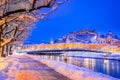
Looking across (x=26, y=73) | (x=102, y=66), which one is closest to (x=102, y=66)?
(x=102, y=66)

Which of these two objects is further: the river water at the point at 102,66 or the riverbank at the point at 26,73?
the river water at the point at 102,66

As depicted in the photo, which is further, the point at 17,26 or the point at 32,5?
the point at 17,26

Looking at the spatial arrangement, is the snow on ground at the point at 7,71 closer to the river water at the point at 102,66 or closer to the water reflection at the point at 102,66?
the river water at the point at 102,66

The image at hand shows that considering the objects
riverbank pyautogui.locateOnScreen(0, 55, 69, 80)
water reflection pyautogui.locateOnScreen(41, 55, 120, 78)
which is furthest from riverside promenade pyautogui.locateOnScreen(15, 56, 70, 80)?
water reflection pyautogui.locateOnScreen(41, 55, 120, 78)

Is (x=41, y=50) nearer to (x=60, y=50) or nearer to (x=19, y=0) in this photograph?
(x=60, y=50)

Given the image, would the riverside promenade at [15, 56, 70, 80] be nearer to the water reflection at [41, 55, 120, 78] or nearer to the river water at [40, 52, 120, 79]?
the river water at [40, 52, 120, 79]

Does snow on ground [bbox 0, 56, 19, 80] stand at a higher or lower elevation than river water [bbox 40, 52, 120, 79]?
higher

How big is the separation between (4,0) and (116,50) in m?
138

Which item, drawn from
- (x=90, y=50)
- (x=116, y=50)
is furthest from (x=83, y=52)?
(x=116, y=50)

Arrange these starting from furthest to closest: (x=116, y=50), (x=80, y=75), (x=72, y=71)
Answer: (x=116, y=50) → (x=72, y=71) → (x=80, y=75)

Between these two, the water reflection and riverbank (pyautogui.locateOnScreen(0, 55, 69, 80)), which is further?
the water reflection

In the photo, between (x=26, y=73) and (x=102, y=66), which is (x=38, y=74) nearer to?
(x=26, y=73)

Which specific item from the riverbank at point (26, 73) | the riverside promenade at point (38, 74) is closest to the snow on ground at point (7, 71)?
the riverbank at point (26, 73)

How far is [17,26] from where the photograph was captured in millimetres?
35531
